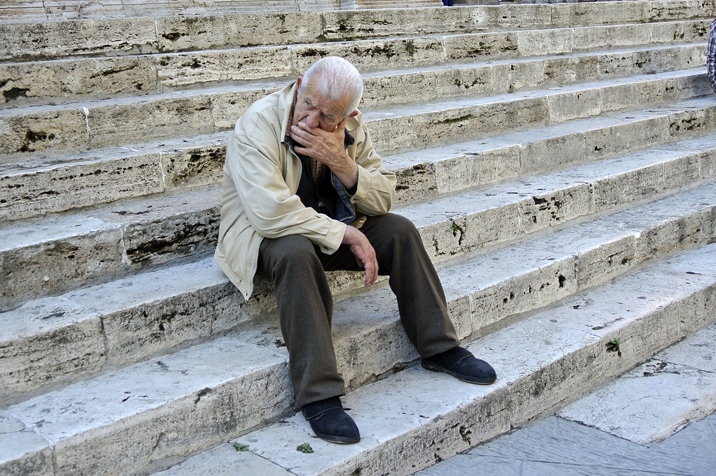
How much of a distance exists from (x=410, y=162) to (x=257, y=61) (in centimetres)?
134

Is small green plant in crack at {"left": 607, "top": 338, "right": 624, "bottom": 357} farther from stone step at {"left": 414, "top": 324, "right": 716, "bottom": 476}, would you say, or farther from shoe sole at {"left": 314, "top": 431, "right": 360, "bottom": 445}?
shoe sole at {"left": 314, "top": 431, "right": 360, "bottom": 445}

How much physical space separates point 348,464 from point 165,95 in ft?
9.12

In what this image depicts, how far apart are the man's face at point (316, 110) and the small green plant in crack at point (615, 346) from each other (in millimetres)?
1777

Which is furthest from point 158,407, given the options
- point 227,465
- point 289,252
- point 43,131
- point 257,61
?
point 257,61

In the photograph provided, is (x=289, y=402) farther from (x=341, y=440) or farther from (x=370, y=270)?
(x=370, y=270)

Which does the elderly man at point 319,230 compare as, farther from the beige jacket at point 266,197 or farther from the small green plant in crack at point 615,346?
the small green plant in crack at point 615,346

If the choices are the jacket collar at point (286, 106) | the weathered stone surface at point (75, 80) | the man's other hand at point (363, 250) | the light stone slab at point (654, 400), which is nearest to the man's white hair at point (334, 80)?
the jacket collar at point (286, 106)

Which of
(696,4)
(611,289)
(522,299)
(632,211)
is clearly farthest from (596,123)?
(696,4)

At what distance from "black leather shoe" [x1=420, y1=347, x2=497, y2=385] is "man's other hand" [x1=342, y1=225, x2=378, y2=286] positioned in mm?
505

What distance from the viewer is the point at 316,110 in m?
3.32

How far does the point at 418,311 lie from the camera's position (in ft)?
11.5

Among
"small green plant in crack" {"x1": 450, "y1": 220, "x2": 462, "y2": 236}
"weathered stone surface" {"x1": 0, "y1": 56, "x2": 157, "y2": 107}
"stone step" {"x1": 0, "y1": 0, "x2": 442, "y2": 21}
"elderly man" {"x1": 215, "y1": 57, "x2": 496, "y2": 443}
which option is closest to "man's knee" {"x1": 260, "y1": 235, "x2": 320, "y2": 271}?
"elderly man" {"x1": 215, "y1": 57, "x2": 496, "y2": 443}

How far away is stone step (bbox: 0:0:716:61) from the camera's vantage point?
4.80 metres

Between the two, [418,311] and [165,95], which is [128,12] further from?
[418,311]
